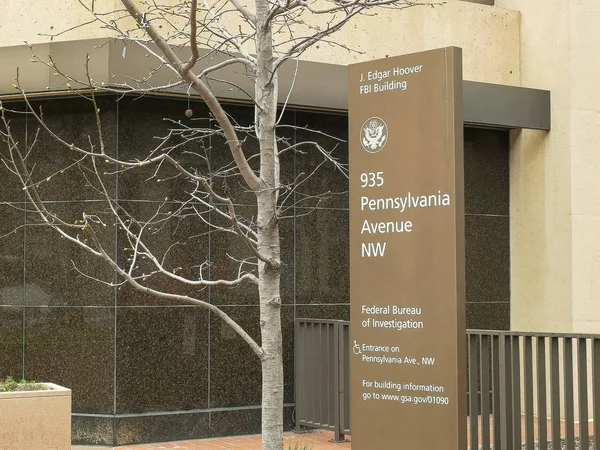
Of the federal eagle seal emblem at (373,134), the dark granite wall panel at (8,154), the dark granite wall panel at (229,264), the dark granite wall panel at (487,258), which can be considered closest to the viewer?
the federal eagle seal emblem at (373,134)

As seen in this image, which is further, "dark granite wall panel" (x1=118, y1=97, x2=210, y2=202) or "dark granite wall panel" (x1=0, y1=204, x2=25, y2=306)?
"dark granite wall panel" (x1=0, y1=204, x2=25, y2=306)

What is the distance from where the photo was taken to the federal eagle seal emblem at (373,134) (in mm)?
6828

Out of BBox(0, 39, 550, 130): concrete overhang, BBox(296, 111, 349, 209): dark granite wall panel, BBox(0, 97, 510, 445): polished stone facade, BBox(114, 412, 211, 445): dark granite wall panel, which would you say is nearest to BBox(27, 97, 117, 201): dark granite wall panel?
BBox(0, 97, 510, 445): polished stone facade

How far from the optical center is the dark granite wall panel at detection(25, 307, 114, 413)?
1110 cm

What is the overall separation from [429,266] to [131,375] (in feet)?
18.2

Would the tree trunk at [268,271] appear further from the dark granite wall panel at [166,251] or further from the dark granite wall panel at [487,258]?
the dark granite wall panel at [487,258]

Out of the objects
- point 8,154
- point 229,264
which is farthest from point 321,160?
point 8,154

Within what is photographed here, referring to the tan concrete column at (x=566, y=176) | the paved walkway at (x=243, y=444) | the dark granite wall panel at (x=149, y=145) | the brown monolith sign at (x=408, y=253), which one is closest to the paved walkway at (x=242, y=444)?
the paved walkway at (x=243, y=444)

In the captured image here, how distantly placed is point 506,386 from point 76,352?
481 cm

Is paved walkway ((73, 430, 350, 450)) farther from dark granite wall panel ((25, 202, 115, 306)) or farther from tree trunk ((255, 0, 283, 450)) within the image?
tree trunk ((255, 0, 283, 450))

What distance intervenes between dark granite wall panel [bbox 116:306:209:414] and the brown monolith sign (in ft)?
15.7

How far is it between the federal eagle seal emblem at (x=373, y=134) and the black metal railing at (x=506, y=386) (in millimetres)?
2936

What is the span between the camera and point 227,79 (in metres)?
11.3

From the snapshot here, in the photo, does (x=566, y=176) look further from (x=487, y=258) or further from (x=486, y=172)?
(x=487, y=258)
